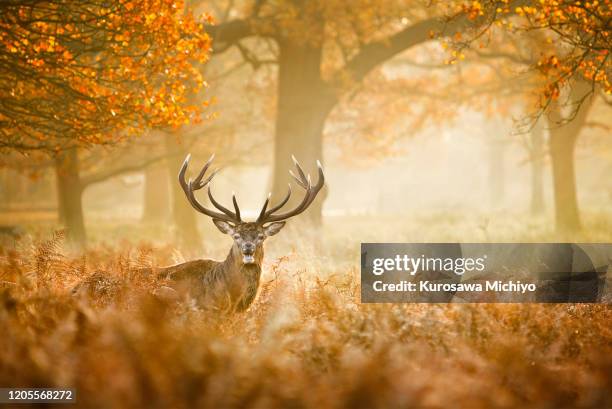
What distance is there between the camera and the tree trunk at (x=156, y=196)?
26.7 m

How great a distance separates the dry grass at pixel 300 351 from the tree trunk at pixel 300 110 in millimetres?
7560

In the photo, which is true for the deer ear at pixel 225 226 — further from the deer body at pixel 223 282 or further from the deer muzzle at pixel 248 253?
the deer muzzle at pixel 248 253

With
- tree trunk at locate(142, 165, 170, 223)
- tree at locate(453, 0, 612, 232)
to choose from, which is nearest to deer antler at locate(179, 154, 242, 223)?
tree at locate(453, 0, 612, 232)

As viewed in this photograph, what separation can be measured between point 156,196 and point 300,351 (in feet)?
76.2

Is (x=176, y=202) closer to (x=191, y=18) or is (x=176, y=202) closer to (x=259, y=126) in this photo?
(x=259, y=126)

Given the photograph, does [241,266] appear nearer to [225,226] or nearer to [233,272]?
[233,272]

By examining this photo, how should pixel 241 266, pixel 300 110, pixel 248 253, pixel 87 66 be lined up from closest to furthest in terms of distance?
pixel 248 253
pixel 241 266
pixel 87 66
pixel 300 110

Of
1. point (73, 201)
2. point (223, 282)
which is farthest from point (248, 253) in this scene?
point (73, 201)

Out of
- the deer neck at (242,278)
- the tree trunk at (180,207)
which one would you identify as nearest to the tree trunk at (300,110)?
the tree trunk at (180,207)

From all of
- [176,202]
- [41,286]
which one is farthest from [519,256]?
[176,202]

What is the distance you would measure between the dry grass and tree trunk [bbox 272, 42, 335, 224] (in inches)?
298

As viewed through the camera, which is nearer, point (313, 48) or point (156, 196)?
point (313, 48)

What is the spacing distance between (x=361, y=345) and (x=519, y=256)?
526 centimetres

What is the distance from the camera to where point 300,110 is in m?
14.4
